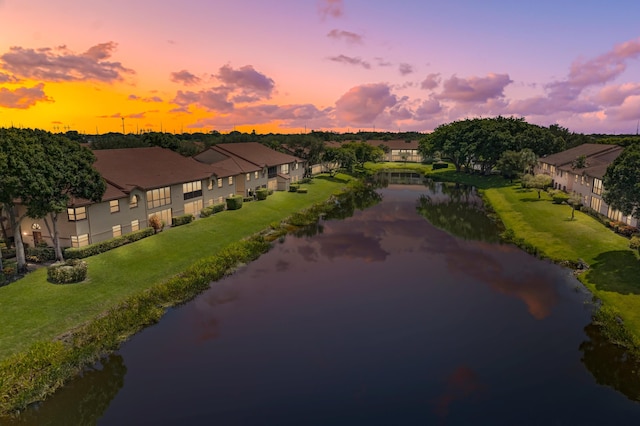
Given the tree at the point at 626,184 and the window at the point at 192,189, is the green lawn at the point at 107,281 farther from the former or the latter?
the tree at the point at 626,184

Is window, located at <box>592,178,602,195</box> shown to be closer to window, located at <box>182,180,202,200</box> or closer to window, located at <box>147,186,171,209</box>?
window, located at <box>182,180,202,200</box>

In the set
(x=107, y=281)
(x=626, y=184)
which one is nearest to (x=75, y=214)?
(x=107, y=281)

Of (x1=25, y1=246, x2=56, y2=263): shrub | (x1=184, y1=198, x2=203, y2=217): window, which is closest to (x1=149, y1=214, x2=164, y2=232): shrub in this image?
(x1=184, y1=198, x2=203, y2=217): window

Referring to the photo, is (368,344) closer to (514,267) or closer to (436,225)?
(514,267)

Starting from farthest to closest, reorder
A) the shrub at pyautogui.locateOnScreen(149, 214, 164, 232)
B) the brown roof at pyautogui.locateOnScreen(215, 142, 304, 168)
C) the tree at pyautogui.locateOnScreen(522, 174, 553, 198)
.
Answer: the brown roof at pyautogui.locateOnScreen(215, 142, 304, 168) → the tree at pyautogui.locateOnScreen(522, 174, 553, 198) → the shrub at pyautogui.locateOnScreen(149, 214, 164, 232)

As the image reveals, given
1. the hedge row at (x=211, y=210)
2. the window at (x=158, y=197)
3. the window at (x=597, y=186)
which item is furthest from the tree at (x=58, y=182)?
the window at (x=597, y=186)

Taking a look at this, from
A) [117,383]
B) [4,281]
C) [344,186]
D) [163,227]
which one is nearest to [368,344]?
[117,383]
